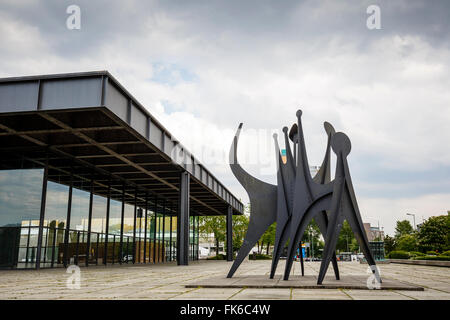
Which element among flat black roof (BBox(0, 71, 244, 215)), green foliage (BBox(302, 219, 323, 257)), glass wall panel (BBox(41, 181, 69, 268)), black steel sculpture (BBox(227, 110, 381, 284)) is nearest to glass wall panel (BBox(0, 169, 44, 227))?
flat black roof (BBox(0, 71, 244, 215))

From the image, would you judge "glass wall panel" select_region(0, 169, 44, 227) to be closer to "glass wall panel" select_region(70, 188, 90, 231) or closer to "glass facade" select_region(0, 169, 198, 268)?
"glass facade" select_region(0, 169, 198, 268)

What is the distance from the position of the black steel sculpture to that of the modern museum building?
7.08 meters

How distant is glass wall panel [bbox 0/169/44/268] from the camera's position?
2020 cm

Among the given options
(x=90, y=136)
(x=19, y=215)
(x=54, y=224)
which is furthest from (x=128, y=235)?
(x=90, y=136)

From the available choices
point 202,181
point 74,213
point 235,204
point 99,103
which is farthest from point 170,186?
point 99,103

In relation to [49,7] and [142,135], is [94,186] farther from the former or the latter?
[49,7]

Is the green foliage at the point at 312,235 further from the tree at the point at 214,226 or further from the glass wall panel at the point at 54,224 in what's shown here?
the glass wall panel at the point at 54,224

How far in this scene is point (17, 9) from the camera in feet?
41.4

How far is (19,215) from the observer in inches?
813

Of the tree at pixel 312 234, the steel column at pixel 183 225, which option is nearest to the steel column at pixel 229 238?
the steel column at pixel 183 225

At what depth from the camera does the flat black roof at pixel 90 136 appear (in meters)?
15.1

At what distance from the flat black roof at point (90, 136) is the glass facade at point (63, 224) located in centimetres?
77
